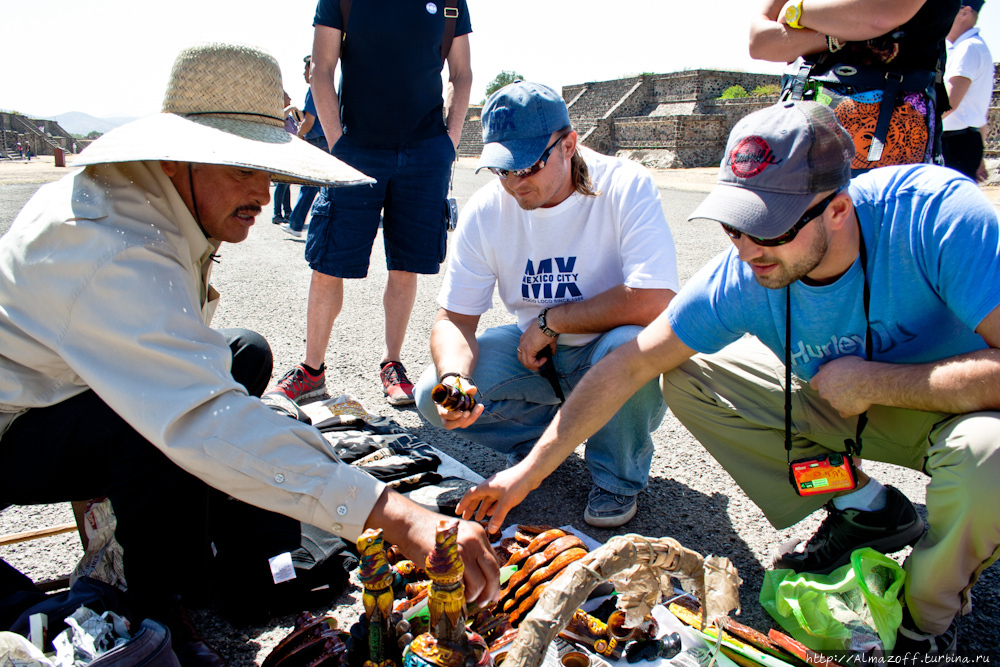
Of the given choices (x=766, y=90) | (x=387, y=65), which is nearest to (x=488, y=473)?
(x=387, y=65)

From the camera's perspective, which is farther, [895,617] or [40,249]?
[895,617]

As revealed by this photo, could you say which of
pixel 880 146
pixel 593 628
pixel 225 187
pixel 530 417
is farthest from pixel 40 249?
pixel 880 146

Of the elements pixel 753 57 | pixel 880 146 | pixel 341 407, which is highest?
pixel 753 57

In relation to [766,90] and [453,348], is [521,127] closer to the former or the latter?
[453,348]

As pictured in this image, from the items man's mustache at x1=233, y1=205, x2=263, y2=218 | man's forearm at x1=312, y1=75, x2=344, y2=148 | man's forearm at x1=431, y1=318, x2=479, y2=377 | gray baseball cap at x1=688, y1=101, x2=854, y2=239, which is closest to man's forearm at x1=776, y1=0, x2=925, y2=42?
gray baseball cap at x1=688, y1=101, x2=854, y2=239

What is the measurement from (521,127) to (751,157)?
3.49 ft

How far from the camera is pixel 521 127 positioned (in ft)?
8.90

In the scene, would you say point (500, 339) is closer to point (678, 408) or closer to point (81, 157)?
point (678, 408)

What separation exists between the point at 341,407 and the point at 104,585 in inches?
71.8

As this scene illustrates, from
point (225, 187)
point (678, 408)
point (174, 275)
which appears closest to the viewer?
point (174, 275)

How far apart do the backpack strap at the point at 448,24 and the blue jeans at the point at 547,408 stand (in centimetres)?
197

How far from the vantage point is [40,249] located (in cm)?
172

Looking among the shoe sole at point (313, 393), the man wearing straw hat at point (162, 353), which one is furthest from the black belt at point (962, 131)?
the man wearing straw hat at point (162, 353)

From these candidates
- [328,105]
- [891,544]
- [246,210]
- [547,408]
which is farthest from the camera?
[328,105]
